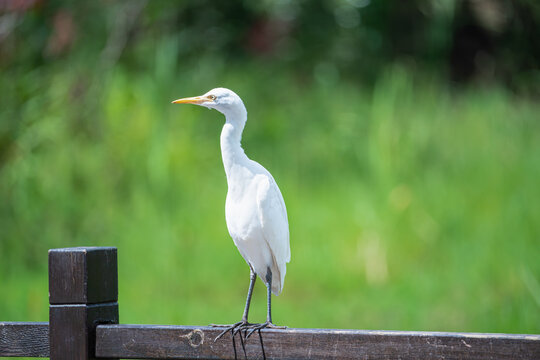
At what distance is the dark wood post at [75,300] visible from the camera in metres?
1.67

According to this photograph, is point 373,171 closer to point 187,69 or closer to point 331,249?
point 331,249

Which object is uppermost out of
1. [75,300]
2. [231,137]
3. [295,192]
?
[231,137]

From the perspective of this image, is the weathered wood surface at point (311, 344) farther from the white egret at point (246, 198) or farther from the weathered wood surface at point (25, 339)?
the white egret at point (246, 198)

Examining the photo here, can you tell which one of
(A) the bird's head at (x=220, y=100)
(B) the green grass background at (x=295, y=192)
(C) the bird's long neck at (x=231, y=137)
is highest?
(A) the bird's head at (x=220, y=100)

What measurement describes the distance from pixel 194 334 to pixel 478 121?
4421mm

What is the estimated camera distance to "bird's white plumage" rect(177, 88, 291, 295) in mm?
2062

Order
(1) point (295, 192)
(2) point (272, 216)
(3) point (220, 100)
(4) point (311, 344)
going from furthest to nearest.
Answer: (1) point (295, 192), (2) point (272, 216), (3) point (220, 100), (4) point (311, 344)

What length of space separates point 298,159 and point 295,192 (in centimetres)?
30

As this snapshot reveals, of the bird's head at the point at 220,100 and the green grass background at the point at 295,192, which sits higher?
the bird's head at the point at 220,100

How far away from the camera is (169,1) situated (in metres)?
6.43

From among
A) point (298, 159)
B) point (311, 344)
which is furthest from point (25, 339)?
point (298, 159)

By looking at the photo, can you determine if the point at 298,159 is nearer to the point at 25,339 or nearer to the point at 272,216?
the point at 272,216

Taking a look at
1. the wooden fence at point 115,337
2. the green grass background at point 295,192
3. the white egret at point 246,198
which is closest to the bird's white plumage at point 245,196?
the white egret at point 246,198

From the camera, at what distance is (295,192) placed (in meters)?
5.75
